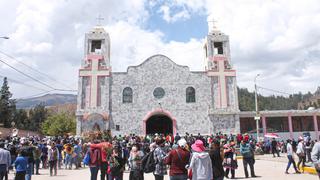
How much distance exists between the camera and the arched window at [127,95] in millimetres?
32763

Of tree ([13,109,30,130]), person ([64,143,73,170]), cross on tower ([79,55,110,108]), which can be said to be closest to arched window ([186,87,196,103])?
cross on tower ([79,55,110,108])

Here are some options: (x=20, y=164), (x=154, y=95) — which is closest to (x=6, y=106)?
(x=154, y=95)

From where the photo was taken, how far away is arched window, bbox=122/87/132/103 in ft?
107

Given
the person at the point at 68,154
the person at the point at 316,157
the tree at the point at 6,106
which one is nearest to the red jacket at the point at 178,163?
the person at the point at 316,157

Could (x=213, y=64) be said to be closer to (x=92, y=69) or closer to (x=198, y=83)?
(x=198, y=83)

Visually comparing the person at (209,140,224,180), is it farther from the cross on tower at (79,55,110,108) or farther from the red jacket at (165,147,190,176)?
the cross on tower at (79,55,110,108)

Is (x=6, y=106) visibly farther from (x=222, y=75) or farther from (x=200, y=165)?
(x=200, y=165)

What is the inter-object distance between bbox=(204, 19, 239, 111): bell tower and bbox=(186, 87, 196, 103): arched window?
77.2 inches

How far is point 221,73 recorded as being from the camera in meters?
33.5

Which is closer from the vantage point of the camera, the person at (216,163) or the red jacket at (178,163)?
the red jacket at (178,163)

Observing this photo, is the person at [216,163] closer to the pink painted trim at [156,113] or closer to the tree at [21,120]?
the pink painted trim at [156,113]

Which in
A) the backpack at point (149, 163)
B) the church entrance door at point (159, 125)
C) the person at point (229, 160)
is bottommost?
the person at point (229, 160)

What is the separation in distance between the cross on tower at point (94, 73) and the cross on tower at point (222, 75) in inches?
444

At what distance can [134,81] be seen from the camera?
3309cm
